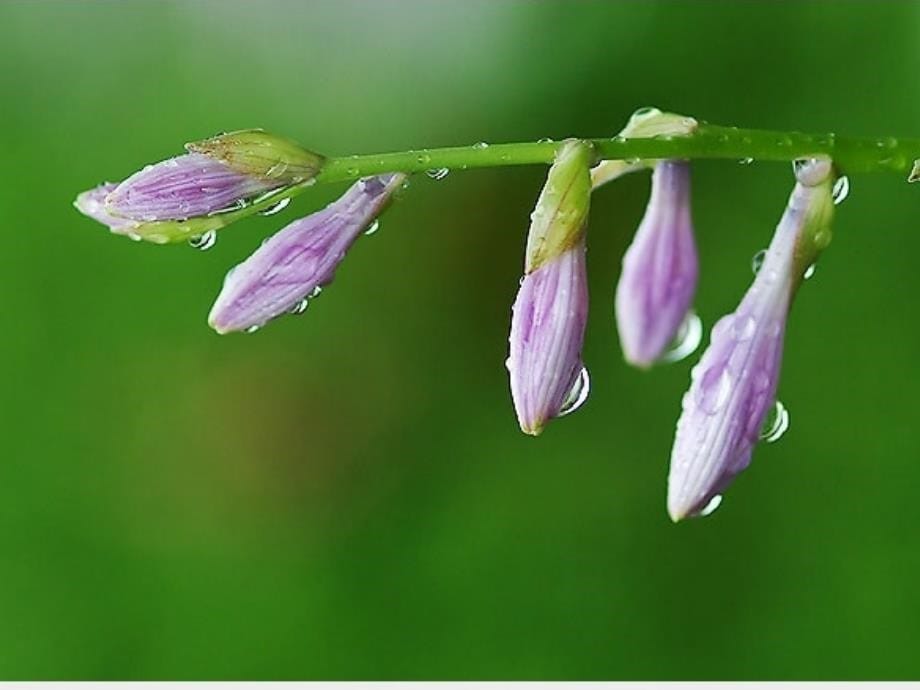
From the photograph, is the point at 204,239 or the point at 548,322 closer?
the point at 548,322

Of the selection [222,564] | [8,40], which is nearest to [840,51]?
[222,564]

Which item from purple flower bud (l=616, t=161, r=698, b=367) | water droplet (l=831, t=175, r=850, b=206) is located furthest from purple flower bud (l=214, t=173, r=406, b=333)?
water droplet (l=831, t=175, r=850, b=206)

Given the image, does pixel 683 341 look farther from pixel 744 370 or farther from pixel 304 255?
pixel 304 255

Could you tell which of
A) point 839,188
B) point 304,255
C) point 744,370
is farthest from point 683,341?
point 304,255

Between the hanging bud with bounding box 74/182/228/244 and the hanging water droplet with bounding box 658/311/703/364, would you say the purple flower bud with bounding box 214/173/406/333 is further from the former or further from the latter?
the hanging water droplet with bounding box 658/311/703/364

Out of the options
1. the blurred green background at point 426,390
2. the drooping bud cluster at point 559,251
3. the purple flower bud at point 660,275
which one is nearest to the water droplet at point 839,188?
the drooping bud cluster at point 559,251

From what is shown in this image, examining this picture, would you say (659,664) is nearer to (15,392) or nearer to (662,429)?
(662,429)
